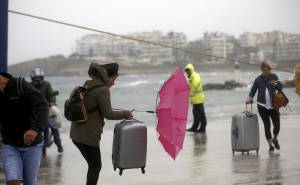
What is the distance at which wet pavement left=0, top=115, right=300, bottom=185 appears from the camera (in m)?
9.32

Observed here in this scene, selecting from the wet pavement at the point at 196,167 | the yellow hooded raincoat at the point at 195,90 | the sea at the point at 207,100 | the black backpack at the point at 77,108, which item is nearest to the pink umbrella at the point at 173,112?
the sea at the point at 207,100

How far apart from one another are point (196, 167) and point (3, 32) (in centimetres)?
335

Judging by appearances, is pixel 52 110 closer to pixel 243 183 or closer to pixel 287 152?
pixel 287 152

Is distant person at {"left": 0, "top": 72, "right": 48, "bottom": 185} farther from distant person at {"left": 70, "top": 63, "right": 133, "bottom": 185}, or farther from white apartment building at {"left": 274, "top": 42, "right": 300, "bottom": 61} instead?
white apartment building at {"left": 274, "top": 42, "right": 300, "bottom": 61}

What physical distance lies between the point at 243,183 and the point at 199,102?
795cm

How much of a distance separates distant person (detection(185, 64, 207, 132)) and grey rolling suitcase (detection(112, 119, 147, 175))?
8.85m

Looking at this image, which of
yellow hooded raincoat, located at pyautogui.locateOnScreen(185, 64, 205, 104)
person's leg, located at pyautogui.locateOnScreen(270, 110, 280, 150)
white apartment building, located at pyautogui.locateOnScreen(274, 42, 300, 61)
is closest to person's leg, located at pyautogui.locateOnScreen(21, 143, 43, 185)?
person's leg, located at pyautogui.locateOnScreen(270, 110, 280, 150)

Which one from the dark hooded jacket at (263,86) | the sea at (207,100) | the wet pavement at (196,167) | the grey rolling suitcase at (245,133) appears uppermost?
the dark hooded jacket at (263,86)

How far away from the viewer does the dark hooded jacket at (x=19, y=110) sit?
21.2ft

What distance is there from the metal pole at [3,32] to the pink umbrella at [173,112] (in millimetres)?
3124

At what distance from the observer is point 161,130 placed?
788 centimetres

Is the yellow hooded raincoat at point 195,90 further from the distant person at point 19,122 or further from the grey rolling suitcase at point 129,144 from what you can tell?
the distant person at point 19,122

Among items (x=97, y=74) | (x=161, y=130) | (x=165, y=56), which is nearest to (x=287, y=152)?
(x=161, y=130)

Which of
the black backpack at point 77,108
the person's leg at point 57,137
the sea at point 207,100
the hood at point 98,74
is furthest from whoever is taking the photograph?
the sea at point 207,100
